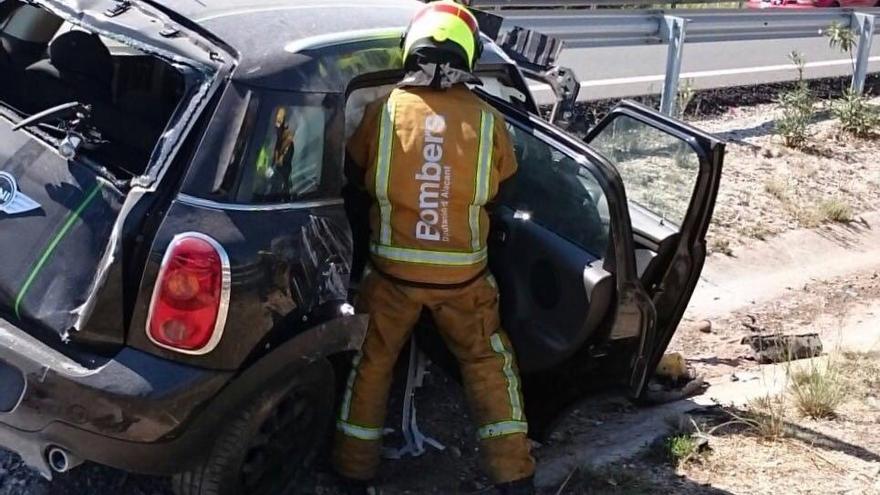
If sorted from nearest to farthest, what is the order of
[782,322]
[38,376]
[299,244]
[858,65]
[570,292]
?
1. [38,376]
2. [299,244]
3. [570,292]
4. [782,322]
5. [858,65]

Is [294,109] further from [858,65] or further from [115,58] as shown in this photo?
[858,65]

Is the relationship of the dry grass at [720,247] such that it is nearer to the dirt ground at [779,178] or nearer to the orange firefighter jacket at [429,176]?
the dirt ground at [779,178]

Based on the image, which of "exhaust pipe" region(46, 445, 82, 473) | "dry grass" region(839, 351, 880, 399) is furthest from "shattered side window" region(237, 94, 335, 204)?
"dry grass" region(839, 351, 880, 399)

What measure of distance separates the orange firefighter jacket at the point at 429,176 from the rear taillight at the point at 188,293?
0.87 meters

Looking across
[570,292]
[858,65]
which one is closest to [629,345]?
[570,292]

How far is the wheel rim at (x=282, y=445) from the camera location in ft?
12.2

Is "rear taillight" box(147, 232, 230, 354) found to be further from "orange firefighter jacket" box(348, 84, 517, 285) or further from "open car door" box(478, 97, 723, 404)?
"open car door" box(478, 97, 723, 404)

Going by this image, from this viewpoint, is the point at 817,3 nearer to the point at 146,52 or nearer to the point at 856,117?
the point at 856,117

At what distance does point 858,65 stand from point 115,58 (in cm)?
802

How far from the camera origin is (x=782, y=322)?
6660 millimetres

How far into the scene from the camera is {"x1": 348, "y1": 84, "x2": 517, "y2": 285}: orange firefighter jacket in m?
3.96

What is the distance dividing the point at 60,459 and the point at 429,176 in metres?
1.46

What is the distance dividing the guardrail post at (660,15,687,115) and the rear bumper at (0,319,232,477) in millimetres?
5754

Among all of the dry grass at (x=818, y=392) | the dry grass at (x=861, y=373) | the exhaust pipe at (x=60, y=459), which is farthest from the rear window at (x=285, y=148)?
the dry grass at (x=861, y=373)
